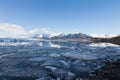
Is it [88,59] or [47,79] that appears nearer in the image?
[47,79]

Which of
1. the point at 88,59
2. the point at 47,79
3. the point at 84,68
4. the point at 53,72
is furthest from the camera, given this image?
the point at 88,59

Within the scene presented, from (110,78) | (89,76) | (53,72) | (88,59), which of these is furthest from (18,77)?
(88,59)

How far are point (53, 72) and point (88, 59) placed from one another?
2.86m

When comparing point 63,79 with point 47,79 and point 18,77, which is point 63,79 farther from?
point 18,77

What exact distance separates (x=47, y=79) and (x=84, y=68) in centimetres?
188

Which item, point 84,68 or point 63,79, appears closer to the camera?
point 63,79

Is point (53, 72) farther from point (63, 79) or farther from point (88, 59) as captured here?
point (88, 59)

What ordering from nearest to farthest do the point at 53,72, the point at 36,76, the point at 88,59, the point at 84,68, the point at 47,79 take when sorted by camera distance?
1. the point at 47,79
2. the point at 36,76
3. the point at 53,72
4. the point at 84,68
5. the point at 88,59

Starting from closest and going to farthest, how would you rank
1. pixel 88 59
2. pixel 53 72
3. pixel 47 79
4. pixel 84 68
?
pixel 47 79, pixel 53 72, pixel 84 68, pixel 88 59

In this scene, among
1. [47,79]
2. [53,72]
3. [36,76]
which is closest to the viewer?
[47,79]

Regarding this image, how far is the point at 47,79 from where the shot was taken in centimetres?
475

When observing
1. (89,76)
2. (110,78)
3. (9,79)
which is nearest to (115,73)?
(110,78)

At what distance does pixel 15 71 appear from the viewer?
224 inches

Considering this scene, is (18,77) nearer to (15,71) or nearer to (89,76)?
(15,71)
